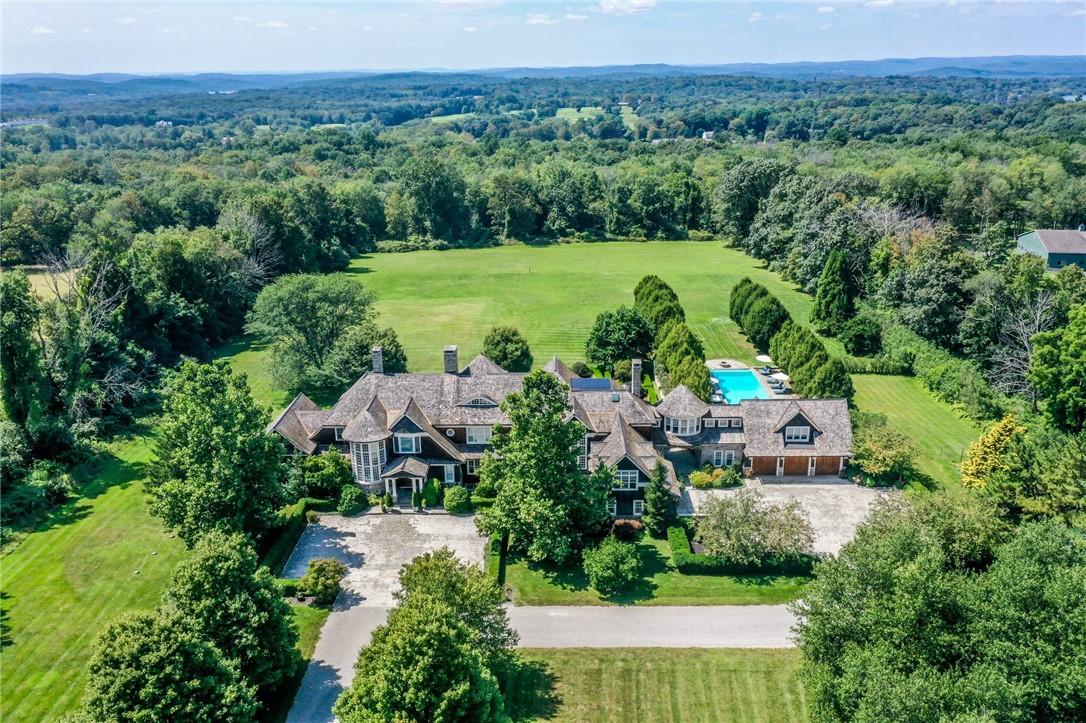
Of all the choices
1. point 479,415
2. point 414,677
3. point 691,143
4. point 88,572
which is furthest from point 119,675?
point 691,143

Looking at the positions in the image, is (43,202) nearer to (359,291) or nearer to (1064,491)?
(359,291)

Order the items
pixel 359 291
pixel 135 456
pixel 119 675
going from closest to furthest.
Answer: pixel 119 675, pixel 135 456, pixel 359 291

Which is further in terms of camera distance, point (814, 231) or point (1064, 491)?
point (814, 231)

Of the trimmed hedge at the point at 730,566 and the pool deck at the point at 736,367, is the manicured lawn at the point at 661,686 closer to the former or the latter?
the trimmed hedge at the point at 730,566

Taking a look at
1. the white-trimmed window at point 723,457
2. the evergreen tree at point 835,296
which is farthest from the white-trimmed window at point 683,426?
the evergreen tree at point 835,296

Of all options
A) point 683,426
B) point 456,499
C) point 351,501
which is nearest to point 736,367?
point 683,426

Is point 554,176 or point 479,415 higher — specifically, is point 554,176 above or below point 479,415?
above

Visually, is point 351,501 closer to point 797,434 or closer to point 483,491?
point 483,491
